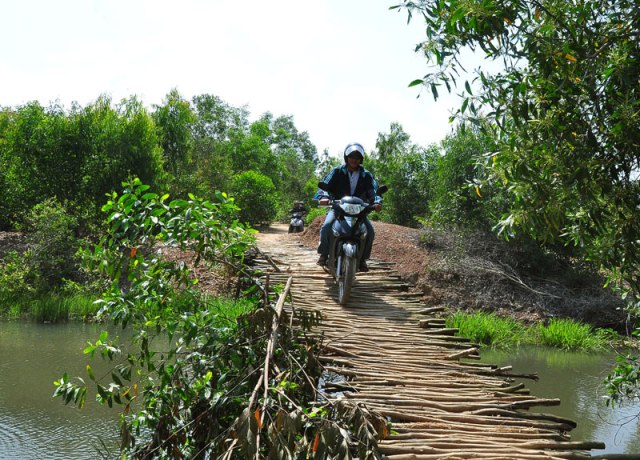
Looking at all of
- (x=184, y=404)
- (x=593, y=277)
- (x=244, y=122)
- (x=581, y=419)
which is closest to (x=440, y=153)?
(x=593, y=277)

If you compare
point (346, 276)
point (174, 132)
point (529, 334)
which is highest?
point (174, 132)

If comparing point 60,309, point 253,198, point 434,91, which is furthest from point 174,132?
point 434,91

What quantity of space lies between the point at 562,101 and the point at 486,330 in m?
6.71

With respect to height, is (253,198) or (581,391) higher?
(253,198)

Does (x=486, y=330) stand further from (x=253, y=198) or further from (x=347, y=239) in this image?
(x=253, y=198)

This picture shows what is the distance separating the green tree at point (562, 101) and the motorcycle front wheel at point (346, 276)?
209cm

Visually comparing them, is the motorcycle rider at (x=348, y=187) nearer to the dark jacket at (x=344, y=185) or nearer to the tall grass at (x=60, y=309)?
the dark jacket at (x=344, y=185)

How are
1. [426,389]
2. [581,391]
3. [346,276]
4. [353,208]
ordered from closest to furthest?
[426,389]
[346,276]
[353,208]
[581,391]

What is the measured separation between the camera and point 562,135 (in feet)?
11.5

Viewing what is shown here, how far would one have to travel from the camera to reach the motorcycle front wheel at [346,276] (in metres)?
5.84

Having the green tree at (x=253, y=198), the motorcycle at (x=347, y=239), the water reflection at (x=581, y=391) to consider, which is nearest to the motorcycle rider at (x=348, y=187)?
the motorcycle at (x=347, y=239)

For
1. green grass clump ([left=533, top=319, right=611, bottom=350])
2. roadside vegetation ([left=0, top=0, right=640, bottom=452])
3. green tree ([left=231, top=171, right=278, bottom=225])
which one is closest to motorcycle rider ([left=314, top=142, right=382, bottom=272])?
roadside vegetation ([left=0, top=0, right=640, bottom=452])

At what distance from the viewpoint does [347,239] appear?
613 cm

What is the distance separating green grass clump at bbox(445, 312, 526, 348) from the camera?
32.8 ft
